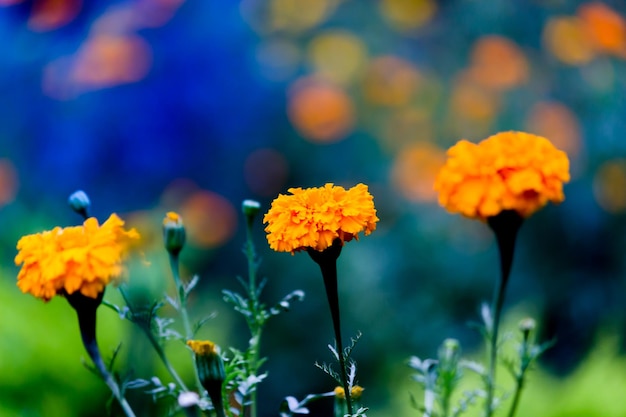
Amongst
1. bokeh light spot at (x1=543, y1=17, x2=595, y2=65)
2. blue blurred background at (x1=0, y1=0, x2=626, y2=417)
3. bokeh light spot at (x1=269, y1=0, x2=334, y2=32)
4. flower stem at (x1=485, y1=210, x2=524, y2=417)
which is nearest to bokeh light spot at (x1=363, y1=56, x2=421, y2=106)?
blue blurred background at (x1=0, y1=0, x2=626, y2=417)

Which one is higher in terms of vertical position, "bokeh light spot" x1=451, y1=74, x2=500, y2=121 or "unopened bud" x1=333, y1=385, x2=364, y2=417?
"unopened bud" x1=333, y1=385, x2=364, y2=417

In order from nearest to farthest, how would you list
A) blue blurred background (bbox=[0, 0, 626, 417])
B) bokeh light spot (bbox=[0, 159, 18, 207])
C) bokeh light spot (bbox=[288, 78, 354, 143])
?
blue blurred background (bbox=[0, 0, 626, 417]), bokeh light spot (bbox=[288, 78, 354, 143]), bokeh light spot (bbox=[0, 159, 18, 207])

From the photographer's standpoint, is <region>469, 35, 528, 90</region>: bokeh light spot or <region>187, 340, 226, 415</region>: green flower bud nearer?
<region>187, 340, 226, 415</region>: green flower bud

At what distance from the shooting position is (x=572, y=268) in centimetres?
108

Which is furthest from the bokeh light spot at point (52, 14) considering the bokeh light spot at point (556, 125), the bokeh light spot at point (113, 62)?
the bokeh light spot at point (556, 125)

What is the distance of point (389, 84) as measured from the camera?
114cm

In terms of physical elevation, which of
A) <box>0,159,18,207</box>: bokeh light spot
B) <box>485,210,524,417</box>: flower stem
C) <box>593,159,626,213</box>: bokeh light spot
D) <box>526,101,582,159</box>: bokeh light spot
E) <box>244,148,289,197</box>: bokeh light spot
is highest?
<box>485,210,524,417</box>: flower stem

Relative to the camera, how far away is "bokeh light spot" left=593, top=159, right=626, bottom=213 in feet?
3.63

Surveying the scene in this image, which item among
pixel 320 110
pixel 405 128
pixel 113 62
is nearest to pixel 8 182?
pixel 113 62

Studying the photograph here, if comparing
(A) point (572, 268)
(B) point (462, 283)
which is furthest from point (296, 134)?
(A) point (572, 268)

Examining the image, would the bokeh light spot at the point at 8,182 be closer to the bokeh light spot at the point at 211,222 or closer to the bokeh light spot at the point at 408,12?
the bokeh light spot at the point at 211,222

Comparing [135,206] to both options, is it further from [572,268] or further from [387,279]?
[572,268]

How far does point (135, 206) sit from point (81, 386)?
1.04ft

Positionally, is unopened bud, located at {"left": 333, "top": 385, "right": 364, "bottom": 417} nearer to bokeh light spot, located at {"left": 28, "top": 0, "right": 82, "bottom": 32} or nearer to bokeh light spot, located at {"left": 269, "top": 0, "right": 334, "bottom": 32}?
bokeh light spot, located at {"left": 269, "top": 0, "right": 334, "bottom": 32}
